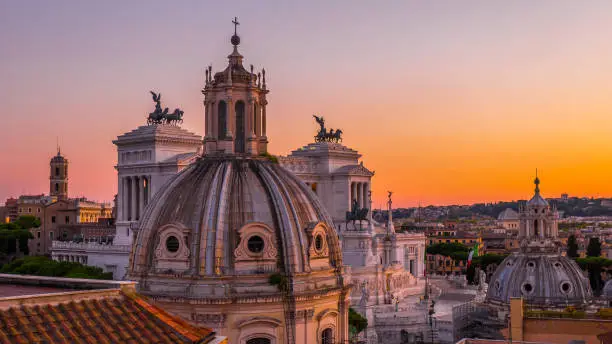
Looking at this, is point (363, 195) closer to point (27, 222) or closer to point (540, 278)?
point (27, 222)

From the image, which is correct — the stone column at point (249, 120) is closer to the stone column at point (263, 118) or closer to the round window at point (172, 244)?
the stone column at point (263, 118)

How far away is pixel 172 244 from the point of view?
2502cm

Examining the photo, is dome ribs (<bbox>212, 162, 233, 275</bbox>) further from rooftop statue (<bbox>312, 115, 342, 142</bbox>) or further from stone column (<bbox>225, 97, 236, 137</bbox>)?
rooftop statue (<bbox>312, 115, 342, 142</bbox>)

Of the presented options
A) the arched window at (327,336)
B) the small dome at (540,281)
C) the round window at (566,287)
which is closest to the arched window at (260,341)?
the arched window at (327,336)

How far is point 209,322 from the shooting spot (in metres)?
23.5

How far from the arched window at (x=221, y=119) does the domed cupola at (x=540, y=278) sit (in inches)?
1255

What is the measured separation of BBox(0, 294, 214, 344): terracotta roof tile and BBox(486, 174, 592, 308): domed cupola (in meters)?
42.0


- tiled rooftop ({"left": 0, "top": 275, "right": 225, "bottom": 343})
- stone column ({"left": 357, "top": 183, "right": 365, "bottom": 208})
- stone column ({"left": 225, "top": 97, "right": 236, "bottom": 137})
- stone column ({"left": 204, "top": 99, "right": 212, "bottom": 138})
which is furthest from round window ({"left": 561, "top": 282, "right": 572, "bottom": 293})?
stone column ({"left": 357, "top": 183, "right": 365, "bottom": 208})

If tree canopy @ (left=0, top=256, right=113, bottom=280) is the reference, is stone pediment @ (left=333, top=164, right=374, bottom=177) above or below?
above

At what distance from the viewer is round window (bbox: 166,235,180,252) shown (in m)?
24.9

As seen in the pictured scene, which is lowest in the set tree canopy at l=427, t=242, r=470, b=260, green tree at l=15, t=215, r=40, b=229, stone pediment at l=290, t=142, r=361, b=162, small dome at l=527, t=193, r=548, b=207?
tree canopy at l=427, t=242, r=470, b=260

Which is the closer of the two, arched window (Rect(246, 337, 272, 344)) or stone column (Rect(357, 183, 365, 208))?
arched window (Rect(246, 337, 272, 344))

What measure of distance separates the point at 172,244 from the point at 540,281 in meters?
35.1

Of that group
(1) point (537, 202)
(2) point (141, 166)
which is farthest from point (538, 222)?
(2) point (141, 166)
